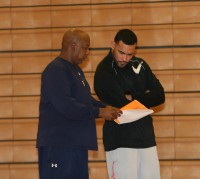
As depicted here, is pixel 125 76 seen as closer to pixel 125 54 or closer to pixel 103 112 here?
pixel 125 54

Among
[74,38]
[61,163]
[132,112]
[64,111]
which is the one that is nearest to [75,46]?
[74,38]

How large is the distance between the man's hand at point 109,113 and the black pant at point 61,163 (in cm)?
33

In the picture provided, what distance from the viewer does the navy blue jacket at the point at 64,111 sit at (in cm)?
356

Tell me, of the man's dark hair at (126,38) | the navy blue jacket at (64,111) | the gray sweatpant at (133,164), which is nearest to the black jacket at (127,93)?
the gray sweatpant at (133,164)

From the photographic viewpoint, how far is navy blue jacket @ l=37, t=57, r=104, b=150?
356 cm

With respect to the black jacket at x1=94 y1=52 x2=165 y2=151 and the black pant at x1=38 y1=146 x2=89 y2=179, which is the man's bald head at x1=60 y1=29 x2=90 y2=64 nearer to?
the black jacket at x1=94 y1=52 x2=165 y2=151

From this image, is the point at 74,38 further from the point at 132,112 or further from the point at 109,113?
the point at 132,112

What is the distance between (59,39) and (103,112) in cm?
269

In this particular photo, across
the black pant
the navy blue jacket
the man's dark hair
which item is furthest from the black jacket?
the black pant

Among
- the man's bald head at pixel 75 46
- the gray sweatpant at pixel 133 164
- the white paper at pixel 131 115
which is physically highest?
the man's bald head at pixel 75 46

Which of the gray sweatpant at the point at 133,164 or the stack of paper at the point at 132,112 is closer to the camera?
the stack of paper at the point at 132,112

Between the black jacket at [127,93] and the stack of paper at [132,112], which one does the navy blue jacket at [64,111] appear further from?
the black jacket at [127,93]

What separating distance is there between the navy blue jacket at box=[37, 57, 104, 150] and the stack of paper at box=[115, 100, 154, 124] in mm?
332

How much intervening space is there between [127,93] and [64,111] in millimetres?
878
